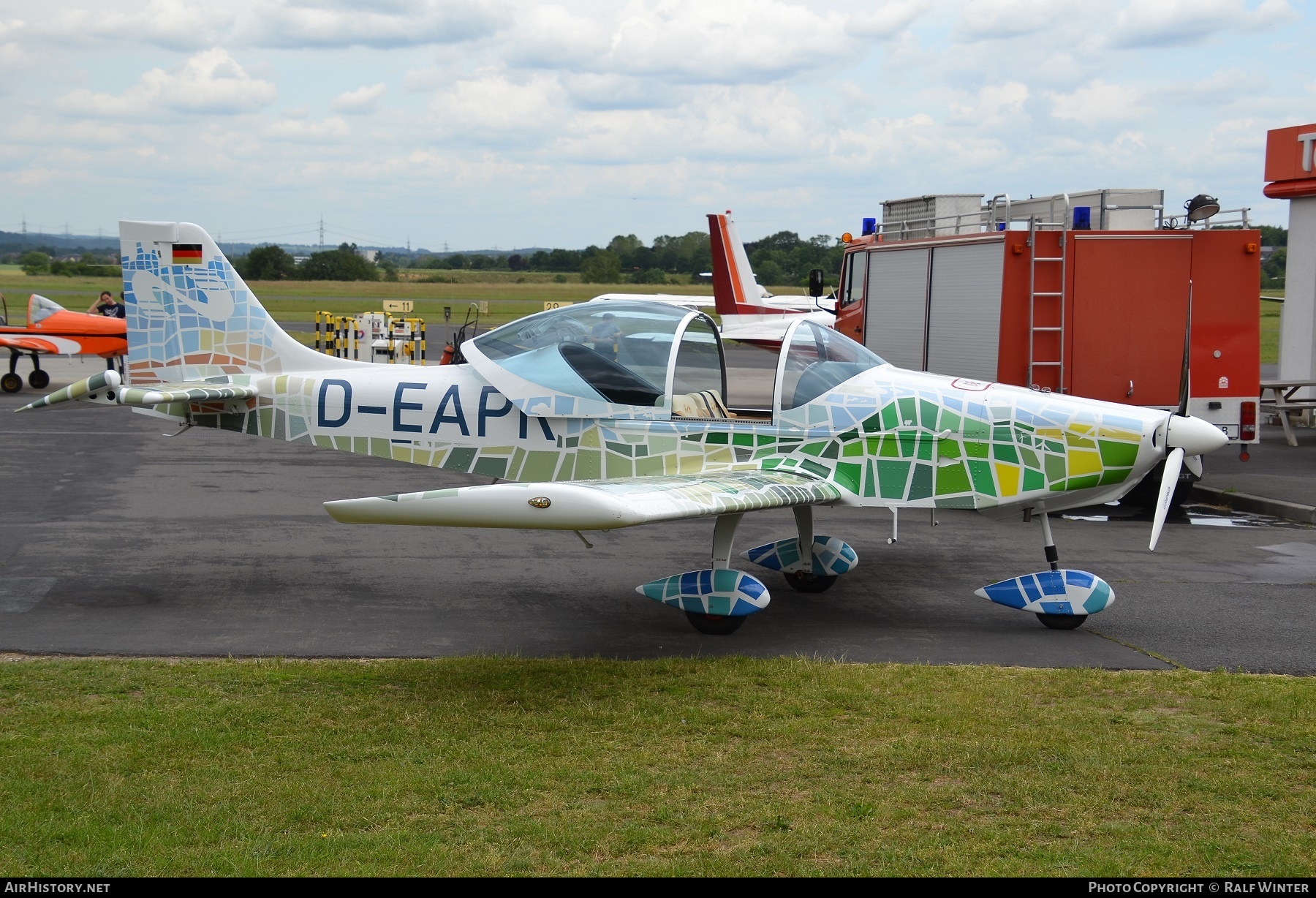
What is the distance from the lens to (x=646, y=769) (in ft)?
17.2

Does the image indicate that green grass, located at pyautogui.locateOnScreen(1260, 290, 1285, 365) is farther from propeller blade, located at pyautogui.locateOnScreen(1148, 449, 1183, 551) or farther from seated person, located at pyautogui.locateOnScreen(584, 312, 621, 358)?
seated person, located at pyautogui.locateOnScreen(584, 312, 621, 358)

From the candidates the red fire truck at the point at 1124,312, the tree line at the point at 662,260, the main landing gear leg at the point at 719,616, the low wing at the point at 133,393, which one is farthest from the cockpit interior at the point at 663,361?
the tree line at the point at 662,260

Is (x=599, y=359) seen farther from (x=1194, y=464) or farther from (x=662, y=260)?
(x=662, y=260)

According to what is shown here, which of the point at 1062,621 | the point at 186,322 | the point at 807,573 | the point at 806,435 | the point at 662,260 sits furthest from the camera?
the point at 662,260

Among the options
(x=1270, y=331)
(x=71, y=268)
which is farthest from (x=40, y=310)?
(x=71, y=268)

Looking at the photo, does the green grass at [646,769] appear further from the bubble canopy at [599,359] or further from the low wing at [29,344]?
the low wing at [29,344]

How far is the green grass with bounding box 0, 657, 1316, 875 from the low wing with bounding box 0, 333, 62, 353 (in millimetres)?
18864

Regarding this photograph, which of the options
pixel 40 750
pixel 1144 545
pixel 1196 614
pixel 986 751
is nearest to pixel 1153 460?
pixel 1196 614

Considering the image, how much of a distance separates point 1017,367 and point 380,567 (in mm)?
7567

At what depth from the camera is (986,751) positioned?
546 centimetres

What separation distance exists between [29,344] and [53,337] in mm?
499

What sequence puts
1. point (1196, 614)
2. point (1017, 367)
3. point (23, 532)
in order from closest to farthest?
point (1196, 614) → point (23, 532) → point (1017, 367)

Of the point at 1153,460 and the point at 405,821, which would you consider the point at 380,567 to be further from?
the point at 1153,460

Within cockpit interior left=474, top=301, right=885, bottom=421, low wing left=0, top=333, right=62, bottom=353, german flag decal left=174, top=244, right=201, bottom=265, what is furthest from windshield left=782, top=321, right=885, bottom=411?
low wing left=0, top=333, right=62, bottom=353
